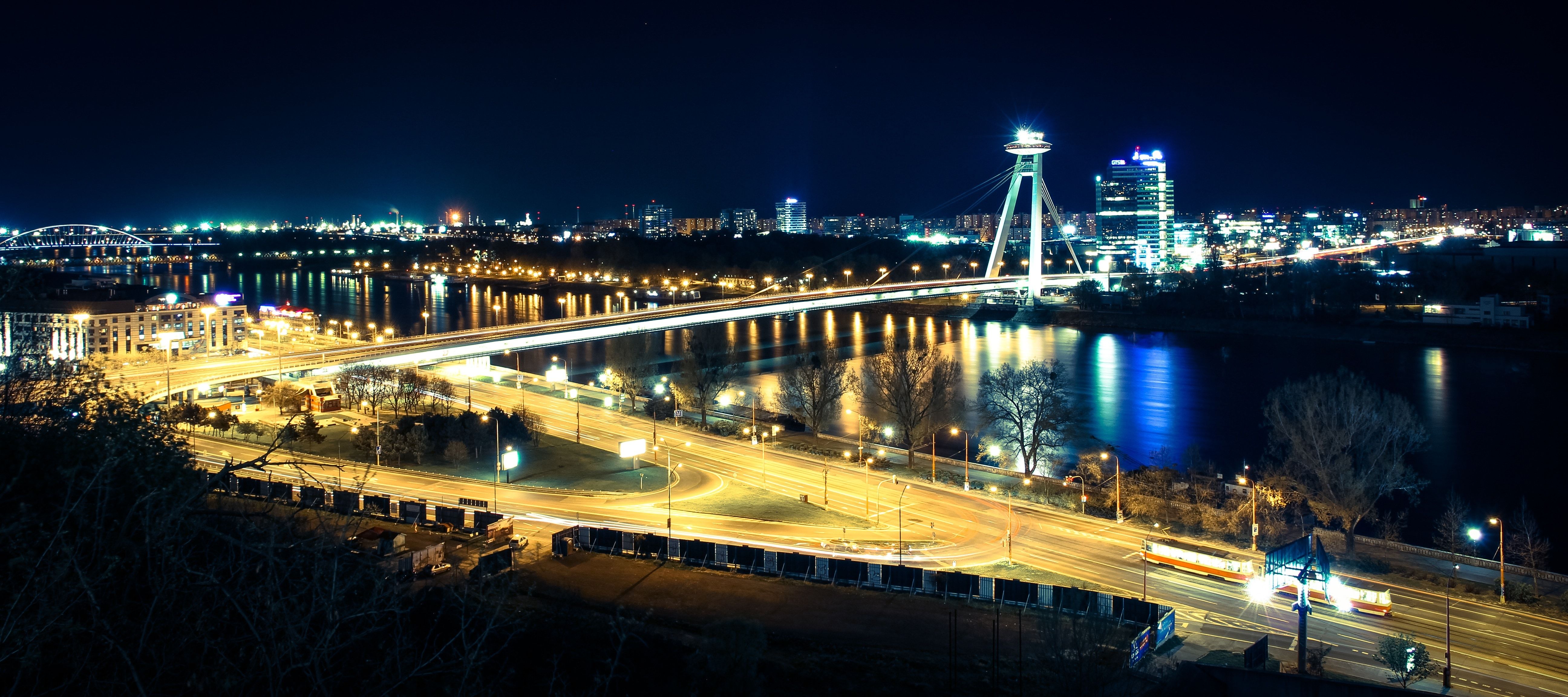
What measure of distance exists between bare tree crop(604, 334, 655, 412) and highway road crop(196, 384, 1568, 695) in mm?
1848

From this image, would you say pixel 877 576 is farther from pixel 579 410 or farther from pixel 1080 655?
pixel 579 410

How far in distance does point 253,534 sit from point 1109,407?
1237cm

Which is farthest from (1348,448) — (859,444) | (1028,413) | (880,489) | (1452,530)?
(859,444)

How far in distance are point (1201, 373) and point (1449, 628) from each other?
11651 millimetres

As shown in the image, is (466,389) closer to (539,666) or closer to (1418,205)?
(539,666)

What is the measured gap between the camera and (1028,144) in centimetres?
2731

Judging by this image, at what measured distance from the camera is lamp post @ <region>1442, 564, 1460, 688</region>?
480 cm

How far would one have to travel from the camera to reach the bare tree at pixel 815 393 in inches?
450

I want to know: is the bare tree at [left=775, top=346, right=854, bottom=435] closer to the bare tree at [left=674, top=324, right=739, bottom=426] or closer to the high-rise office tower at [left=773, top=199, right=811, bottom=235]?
the bare tree at [left=674, top=324, right=739, bottom=426]

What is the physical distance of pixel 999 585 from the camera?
5.75m

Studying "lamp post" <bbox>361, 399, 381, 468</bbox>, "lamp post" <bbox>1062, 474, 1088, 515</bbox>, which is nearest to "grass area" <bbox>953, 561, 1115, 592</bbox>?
"lamp post" <bbox>1062, 474, 1088, 515</bbox>

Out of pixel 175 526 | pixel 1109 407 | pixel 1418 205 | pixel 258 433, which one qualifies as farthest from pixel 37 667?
pixel 1418 205

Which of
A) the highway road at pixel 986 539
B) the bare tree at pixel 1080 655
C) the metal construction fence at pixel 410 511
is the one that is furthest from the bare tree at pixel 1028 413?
the metal construction fence at pixel 410 511

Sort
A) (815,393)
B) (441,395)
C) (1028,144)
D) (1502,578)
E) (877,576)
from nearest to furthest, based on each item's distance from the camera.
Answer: (1502,578) → (877,576) → (815,393) → (441,395) → (1028,144)
